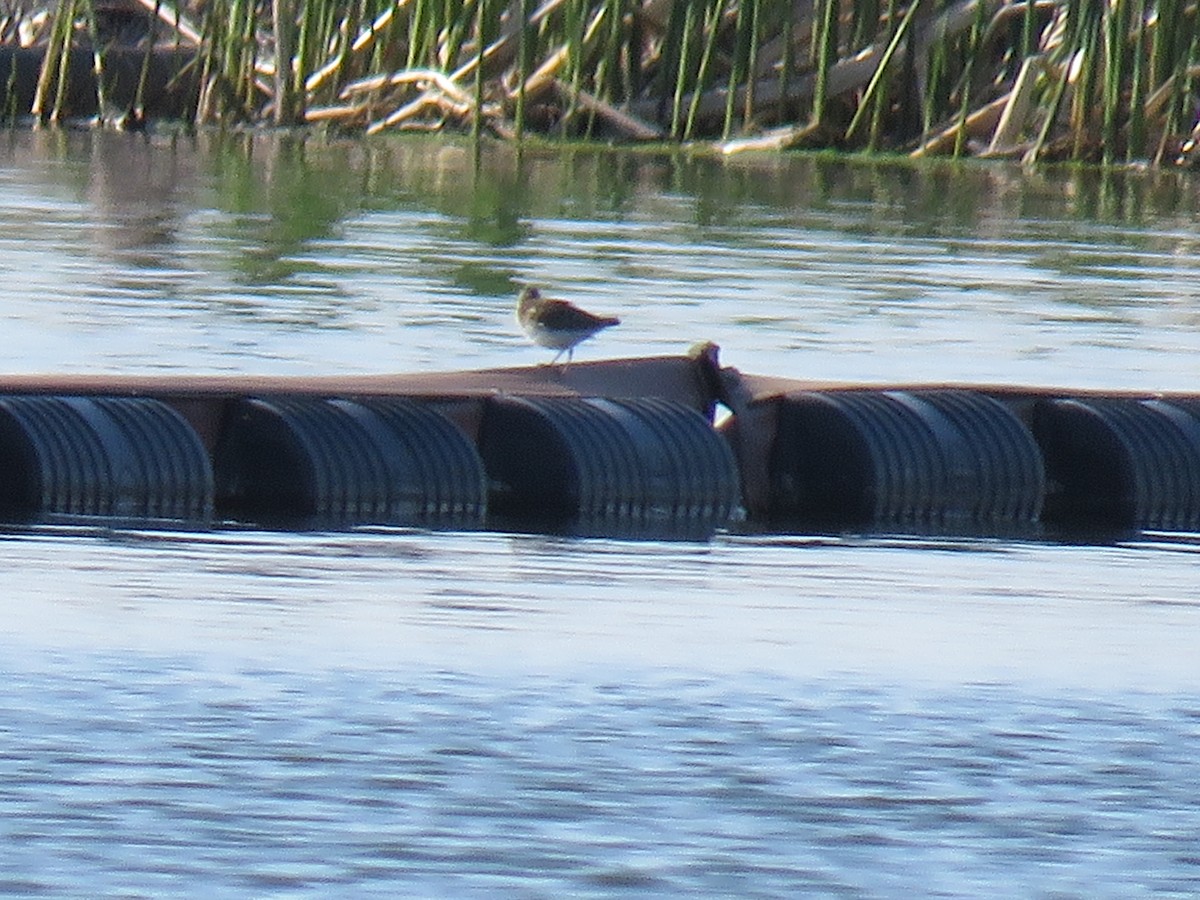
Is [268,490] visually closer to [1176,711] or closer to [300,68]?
[1176,711]

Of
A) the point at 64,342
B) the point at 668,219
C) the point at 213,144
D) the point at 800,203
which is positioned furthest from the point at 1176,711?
the point at 213,144

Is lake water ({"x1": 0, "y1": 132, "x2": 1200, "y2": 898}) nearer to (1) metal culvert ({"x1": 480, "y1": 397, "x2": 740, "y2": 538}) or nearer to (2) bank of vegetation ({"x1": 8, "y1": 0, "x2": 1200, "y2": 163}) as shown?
(1) metal culvert ({"x1": 480, "y1": 397, "x2": 740, "y2": 538})

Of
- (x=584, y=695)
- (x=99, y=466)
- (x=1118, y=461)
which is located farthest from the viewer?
(x=1118, y=461)

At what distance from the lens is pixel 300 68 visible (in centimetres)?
2962

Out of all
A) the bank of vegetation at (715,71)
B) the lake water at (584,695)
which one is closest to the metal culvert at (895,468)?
the lake water at (584,695)

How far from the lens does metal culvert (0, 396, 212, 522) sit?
29.2 feet

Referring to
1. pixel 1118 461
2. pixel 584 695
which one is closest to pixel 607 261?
pixel 1118 461

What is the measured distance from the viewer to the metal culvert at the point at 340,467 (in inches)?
361

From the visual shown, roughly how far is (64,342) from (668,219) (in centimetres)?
882

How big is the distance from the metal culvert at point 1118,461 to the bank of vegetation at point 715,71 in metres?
14.8

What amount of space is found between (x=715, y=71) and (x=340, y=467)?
2022 centimetres

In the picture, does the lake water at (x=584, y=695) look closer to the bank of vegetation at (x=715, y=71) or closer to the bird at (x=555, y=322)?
the bird at (x=555, y=322)

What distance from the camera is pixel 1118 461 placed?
1017 cm

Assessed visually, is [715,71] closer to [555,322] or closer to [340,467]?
[555,322]
